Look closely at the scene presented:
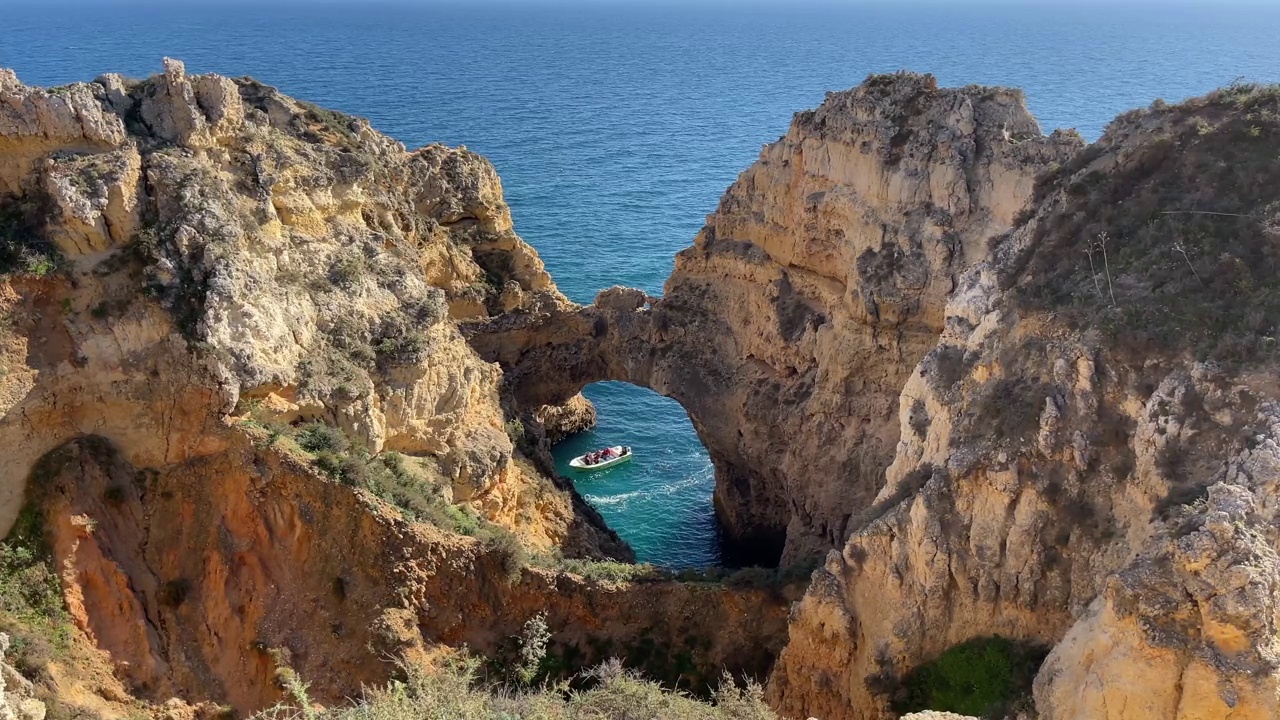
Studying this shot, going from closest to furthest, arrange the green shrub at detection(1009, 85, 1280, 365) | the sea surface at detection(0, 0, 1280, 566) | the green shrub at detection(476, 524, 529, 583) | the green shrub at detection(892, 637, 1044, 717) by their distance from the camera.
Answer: the green shrub at detection(892, 637, 1044, 717)
the green shrub at detection(1009, 85, 1280, 365)
the green shrub at detection(476, 524, 529, 583)
the sea surface at detection(0, 0, 1280, 566)

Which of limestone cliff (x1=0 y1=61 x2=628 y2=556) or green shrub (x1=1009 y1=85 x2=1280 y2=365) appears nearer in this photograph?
green shrub (x1=1009 y1=85 x2=1280 y2=365)

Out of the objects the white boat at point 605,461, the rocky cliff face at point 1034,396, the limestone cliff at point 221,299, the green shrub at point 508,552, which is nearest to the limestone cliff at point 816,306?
the rocky cliff face at point 1034,396

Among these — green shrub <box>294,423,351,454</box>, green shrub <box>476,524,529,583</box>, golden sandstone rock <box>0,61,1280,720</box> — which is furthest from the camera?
green shrub <box>476,524,529,583</box>

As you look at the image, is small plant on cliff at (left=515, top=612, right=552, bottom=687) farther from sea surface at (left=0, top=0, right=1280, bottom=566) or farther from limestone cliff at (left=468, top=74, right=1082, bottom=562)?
sea surface at (left=0, top=0, right=1280, bottom=566)

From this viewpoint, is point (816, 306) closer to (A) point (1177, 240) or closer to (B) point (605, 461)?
(B) point (605, 461)

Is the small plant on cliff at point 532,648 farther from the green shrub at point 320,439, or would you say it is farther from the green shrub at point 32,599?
the green shrub at point 32,599

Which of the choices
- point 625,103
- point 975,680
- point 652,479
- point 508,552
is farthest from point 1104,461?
point 625,103

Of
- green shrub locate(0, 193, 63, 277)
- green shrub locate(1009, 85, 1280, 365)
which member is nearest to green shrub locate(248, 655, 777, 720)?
green shrub locate(1009, 85, 1280, 365)

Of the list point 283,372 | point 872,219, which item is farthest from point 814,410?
point 283,372

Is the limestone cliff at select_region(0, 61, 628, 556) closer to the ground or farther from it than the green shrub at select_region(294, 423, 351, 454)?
farther from it
